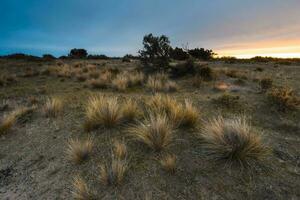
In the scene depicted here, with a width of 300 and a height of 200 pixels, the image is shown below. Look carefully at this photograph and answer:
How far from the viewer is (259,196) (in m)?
3.72

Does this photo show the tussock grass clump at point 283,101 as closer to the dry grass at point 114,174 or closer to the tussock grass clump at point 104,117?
the tussock grass clump at point 104,117

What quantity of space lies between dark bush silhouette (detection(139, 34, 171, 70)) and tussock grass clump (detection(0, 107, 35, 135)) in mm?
9104

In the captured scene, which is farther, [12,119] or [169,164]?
[12,119]

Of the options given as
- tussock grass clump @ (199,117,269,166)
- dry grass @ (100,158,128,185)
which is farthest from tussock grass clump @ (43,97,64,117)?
tussock grass clump @ (199,117,269,166)

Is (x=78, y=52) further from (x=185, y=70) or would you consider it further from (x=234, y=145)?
(x=234, y=145)

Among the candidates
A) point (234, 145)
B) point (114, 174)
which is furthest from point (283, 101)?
point (114, 174)

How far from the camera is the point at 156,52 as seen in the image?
1590 cm

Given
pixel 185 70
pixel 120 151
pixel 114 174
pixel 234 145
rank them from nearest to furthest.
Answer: pixel 114 174
pixel 234 145
pixel 120 151
pixel 185 70

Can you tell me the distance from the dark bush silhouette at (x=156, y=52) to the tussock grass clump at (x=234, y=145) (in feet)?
36.4

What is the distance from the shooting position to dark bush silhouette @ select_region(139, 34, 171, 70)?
15559 mm

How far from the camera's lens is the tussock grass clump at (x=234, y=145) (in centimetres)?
436

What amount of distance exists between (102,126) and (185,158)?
2.27 m

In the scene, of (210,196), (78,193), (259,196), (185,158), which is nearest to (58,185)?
(78,193)

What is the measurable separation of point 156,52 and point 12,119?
1051 cm
